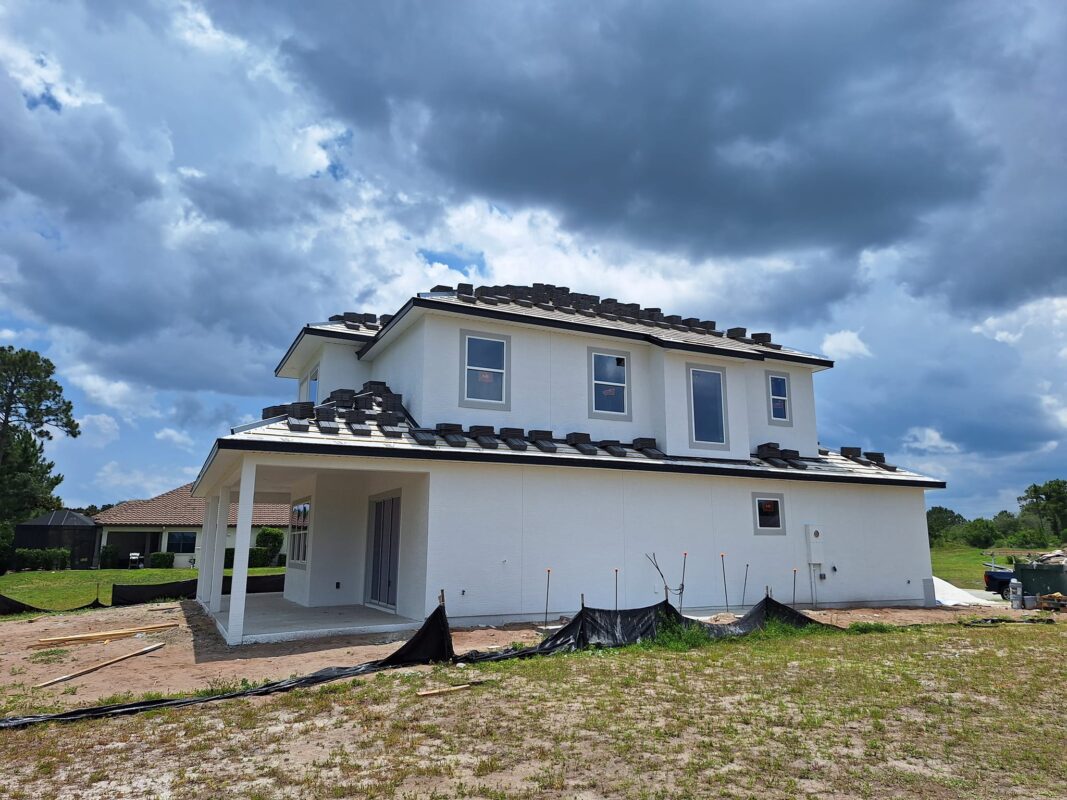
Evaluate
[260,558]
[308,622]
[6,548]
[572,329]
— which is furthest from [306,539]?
[6,548]

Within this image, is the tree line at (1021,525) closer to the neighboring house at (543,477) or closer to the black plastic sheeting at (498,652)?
the neighboring house at (543,477)

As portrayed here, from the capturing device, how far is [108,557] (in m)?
34.0

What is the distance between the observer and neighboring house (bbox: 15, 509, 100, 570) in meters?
35.4

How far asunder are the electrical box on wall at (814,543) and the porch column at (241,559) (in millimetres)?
12240

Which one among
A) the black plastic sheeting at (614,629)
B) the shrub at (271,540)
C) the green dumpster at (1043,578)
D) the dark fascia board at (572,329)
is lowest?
the black plastic sheeting at (614,629)

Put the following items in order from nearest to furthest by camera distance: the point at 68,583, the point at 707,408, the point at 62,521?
1. the point at 707,408
2. the point at 68,583
3. the point at 62,521

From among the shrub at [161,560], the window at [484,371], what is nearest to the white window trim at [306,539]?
the window at [484,371]

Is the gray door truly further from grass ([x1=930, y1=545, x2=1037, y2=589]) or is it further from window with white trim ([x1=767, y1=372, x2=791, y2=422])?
grass ([x1=930, y1=545, x2=1037, y2=589])

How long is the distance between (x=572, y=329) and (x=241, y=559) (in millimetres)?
8371

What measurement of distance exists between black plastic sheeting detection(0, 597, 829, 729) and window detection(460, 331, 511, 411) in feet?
18.6

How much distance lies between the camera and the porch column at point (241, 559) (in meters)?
10.8

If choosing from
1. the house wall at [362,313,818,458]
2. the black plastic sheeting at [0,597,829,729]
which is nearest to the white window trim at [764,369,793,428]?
the house wall at [362,313,818,458]

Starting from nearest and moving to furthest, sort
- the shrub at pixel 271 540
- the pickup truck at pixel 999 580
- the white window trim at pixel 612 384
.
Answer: the white window trim at pixel 612 384
the pickup truck at pixel 999 580
the shrub at pixel 271 540

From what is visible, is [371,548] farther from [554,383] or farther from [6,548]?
[6,548]
